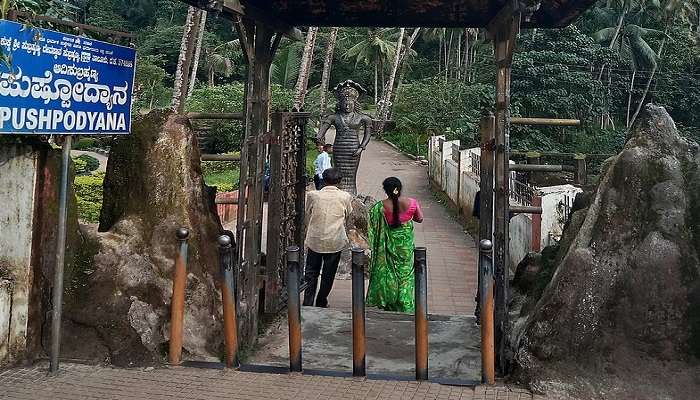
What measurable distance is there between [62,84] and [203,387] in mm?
2367

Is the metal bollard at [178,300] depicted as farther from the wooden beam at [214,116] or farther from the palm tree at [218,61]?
the palm tree at [218,61]

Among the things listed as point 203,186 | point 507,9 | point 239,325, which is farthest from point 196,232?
point 507,9

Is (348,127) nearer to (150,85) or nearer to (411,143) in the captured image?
(150,85)

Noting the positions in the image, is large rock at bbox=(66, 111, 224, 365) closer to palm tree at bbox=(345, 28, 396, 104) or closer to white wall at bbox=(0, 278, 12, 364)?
white wall at bbox=(0, 278, 12, 364)

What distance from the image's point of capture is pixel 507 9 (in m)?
5.47

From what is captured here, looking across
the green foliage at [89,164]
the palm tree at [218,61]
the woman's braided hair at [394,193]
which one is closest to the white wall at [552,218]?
the woman's braided hair at [394,193]

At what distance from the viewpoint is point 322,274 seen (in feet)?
24.4

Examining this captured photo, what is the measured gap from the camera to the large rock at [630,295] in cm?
464

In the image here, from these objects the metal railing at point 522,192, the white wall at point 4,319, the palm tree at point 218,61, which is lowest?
the white wall at point 4,319

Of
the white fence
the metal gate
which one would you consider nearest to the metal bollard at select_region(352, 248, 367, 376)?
the metal gate

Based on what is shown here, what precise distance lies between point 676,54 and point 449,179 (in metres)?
23.0

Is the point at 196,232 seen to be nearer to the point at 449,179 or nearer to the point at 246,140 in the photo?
the point at 246,140

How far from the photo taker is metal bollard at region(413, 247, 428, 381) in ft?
16.4

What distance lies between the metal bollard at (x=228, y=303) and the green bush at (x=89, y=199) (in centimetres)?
824
